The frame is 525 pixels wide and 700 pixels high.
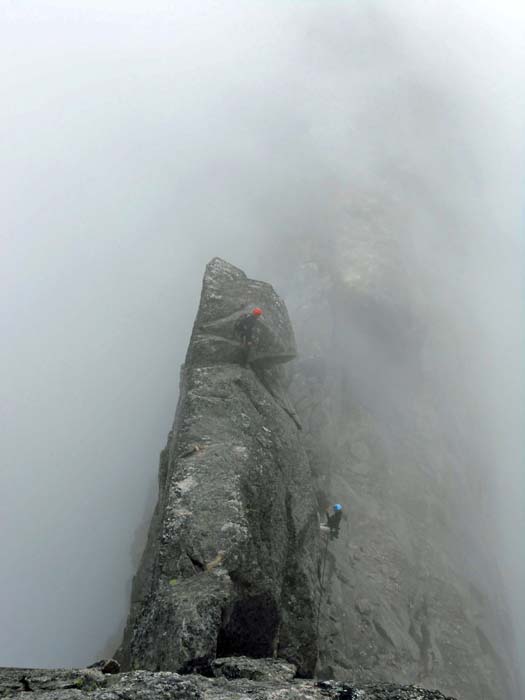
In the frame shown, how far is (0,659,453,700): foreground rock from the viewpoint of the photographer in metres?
8.40

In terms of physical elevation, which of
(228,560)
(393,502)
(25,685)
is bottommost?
(25,685)

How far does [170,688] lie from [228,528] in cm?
846

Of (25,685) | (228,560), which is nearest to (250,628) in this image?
(228,560)

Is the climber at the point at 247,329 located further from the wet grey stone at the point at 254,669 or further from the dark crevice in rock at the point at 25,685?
the dark crevice in rock at the point at 25,685

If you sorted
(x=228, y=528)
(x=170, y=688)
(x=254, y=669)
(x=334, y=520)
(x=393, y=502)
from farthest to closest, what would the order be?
(x=393, y=502), (x=334, y=520), (x=228, y=528), (x=254, y=669), (x=170, y=688)

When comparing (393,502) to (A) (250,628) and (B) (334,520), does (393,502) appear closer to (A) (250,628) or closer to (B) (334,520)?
(B) (334,520)

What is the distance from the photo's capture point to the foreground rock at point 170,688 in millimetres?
8398

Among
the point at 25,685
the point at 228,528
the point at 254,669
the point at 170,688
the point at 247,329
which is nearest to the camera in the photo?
the point at 170,688

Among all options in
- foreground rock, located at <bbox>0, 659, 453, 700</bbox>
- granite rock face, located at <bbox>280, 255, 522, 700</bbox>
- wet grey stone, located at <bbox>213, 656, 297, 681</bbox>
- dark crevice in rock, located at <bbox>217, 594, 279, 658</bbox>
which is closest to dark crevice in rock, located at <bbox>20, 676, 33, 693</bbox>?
foreground rock, located at <bbox>0, 659, 453, 700</bbox>

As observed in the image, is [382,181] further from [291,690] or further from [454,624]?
[291,690]

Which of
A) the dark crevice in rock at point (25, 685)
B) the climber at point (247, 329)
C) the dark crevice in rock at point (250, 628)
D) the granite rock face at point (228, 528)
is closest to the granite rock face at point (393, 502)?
the granite rock face at point (228, 528)

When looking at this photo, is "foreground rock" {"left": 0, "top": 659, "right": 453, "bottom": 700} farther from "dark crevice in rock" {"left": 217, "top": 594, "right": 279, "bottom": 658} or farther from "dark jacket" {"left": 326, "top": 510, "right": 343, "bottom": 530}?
"dark jacket" {"left": 326, "top": 510, "right": 343, "bottom": 530}

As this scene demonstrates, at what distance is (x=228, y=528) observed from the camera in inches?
671

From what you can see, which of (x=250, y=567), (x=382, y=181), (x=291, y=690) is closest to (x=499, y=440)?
(x=382, y=181)
